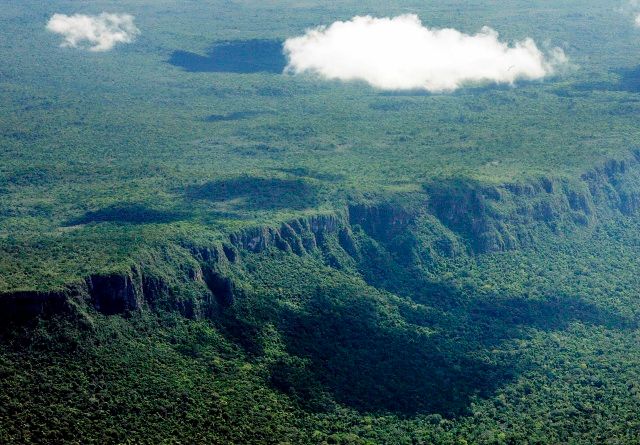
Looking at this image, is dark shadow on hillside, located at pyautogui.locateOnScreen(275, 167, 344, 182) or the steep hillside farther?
dark shadow on hillside, located at pyautogui.locateOnScreen(275, 167, 344, 182)

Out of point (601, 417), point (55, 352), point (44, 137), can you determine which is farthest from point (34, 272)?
point (44, 137)

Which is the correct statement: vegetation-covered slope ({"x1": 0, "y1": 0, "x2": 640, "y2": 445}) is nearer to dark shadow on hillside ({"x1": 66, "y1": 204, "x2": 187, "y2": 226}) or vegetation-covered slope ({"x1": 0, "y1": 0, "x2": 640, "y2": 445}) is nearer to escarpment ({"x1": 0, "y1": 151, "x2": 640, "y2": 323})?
escarpment ({"x1": 0, "y1": 151, "x2": 640, "y2": 323})

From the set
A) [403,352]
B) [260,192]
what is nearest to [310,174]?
[260,192]

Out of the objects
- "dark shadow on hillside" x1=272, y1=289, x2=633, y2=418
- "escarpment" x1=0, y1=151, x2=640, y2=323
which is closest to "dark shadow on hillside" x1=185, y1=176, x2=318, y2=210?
"escarpment" x1=0, y1=151, x2=640, y2=323

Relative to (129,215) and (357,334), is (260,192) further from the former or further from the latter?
(357,334)

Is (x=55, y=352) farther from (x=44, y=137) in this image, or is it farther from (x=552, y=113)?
(x=552, y=113)

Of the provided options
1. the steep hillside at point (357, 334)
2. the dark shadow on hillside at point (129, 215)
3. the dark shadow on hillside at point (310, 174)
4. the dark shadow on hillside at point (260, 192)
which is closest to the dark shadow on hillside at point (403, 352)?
the steep hillside at point (357, 334)

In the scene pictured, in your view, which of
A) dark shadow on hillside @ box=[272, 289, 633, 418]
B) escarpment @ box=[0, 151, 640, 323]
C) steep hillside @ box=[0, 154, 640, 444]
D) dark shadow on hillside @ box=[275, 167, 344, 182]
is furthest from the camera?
dark shadow on hillside @ box=[275, 167, 344, 182]
